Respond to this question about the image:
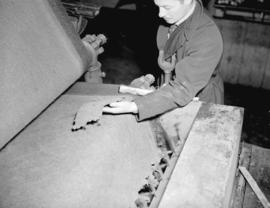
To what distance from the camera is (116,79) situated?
16.0ft

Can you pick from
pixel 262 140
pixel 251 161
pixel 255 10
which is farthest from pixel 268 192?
pixel 255 10

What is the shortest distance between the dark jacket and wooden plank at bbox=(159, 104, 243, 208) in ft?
0.53

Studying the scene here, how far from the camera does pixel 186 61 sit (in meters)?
1.50

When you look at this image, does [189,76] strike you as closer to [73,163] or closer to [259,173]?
[259,173]

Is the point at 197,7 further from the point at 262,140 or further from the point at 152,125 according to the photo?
the point at 262,140

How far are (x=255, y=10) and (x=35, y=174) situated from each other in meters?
3.85

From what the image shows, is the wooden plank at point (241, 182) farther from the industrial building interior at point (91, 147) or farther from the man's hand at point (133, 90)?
the man's hand at point (133, 90)

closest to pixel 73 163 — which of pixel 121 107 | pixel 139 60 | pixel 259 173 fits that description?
pixel 121 107

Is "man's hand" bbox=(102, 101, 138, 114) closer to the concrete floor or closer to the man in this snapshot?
the man

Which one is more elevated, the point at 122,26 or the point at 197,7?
the point at 197,7

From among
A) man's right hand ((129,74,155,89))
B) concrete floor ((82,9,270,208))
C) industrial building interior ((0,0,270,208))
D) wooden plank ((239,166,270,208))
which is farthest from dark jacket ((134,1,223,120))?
concrete floor ((82,9,270,208))

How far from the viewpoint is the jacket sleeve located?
1441 millimetres

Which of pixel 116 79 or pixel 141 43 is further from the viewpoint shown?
pixel 141 43

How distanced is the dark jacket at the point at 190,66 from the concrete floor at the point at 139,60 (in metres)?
2.23
